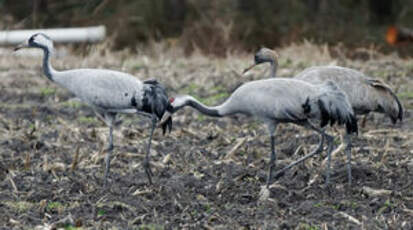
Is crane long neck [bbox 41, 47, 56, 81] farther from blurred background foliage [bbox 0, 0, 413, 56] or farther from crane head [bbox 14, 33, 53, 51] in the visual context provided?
blurred background foliage [bbox 0, 0, 413, 56]

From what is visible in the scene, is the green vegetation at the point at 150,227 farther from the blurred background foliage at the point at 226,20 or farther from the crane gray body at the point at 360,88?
the blurred background foliage at the point at 226,20

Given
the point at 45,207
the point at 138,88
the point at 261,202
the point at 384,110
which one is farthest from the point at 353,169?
the point at 45,207

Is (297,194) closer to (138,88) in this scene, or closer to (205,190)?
(205,190)

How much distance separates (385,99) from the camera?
6.73m

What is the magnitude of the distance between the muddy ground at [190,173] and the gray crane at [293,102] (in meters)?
0.53

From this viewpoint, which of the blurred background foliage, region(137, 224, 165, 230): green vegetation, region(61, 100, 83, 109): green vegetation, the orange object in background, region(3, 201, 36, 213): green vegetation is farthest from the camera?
the orange object in background

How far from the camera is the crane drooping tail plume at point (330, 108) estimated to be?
18.9 ft

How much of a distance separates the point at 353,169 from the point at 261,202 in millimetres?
1206

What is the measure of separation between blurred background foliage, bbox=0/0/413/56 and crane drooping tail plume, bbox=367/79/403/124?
20.4 feet

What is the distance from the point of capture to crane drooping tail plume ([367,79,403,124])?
264 inches

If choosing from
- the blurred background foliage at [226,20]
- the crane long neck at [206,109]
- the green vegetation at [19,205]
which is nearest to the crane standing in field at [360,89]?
the crane long neck at [206,109]

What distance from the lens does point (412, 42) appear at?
46.5 ft

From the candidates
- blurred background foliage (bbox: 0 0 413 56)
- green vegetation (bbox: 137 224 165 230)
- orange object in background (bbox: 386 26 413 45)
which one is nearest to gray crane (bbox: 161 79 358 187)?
green vegetation (bbox: 137 224 165 230)

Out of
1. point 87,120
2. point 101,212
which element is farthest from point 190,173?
point 87,120
